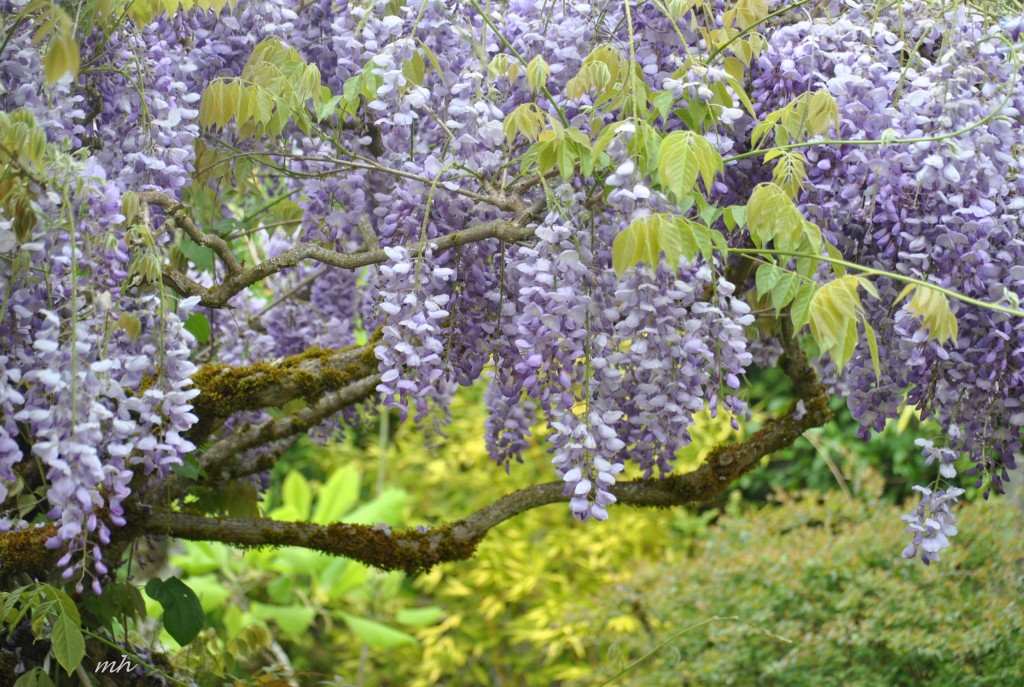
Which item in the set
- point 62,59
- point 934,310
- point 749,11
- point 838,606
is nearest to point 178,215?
point 62,59

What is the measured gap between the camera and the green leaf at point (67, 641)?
1.85m

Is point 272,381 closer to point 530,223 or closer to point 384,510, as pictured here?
point 530,223

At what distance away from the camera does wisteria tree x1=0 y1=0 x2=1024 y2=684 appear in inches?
67.9

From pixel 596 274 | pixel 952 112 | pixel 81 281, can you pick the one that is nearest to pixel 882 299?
pixel 952 112

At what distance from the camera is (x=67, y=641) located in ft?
6.07

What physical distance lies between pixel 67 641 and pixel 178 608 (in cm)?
64

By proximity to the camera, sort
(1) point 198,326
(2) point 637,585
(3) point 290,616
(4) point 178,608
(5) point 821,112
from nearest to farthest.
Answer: (5) point 821,112
(4) point 178,608
(1) point 198,326
(2) point 637,585
(3) point 290,616

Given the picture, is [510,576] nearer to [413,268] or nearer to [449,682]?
[449,682]

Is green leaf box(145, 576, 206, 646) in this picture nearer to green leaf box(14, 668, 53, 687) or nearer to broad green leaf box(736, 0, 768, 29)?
green leaf box(14, 668, 53, 687)

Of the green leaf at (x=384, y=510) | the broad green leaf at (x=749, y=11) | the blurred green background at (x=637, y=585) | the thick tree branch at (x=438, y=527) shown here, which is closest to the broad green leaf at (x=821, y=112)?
the broad green leaf at (x=749, y=11)

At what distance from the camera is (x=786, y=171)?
72.6 inches

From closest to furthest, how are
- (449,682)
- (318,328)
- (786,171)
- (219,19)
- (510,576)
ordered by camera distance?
(786,171) → (219,19) → (318,328) → (510,576) → (449,682)

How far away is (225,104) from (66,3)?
0.35 m

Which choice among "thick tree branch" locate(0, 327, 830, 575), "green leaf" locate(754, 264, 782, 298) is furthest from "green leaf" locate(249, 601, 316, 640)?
"green leaf" locate(754, 264, 782, 298)
